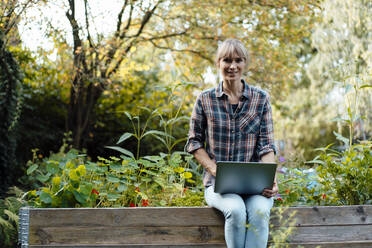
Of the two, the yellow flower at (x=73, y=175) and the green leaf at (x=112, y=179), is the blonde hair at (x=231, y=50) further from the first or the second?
the yellow flower at (x=73, y=175)

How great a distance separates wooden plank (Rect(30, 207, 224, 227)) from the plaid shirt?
0.65 ft

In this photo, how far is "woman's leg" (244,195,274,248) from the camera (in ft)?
5.54

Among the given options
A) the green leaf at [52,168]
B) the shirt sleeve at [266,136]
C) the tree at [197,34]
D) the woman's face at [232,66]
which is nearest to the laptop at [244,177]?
the shirt sleeve at [266,136]

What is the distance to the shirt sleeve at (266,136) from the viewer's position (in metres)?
2.01

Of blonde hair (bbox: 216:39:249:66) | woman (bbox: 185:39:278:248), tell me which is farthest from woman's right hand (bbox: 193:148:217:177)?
blonde hair (bbox: 216:39:249:66)

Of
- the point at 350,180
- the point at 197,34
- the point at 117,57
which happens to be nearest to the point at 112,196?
the point at 350,180

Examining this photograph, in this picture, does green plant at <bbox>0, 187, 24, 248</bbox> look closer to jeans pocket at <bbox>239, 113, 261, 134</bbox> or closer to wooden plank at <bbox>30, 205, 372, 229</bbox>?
wooden plank at <bbox>30, 205, 372, 229</bbox>

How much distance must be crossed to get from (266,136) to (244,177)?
389mm

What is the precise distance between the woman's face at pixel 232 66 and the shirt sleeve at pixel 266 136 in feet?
0.75

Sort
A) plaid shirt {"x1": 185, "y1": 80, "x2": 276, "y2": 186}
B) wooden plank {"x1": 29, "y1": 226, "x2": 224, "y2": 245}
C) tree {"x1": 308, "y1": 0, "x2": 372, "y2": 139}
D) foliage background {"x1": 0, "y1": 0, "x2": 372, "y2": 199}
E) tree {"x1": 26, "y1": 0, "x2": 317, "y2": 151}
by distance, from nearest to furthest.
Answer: wooden plank {"x1": 29, "y1": 226, "x2": 224, "y2": 245}
plaid shirt {"x1": 185, "y1": 80, "x2": 276, "y2": 186}
foliage background {"x1": 0, "y1": 0, "x2": 372, "y2": 199}
tree {"x1": 26, "y1": 0, "x2": 317, "y2": 151}
tree {"x1": 308, "y1": 0, "x2": 372, "y2": 139}

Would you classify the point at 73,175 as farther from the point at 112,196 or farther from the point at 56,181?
the point at 112,196

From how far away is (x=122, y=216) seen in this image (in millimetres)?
1818

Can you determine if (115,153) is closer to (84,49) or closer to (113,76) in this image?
(113,76)

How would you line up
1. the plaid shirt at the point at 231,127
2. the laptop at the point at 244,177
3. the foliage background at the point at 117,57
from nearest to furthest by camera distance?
the laptop at the point at 244,177, the plaid shirt at the point at 231,127, the foliage background at the point at 117,57
